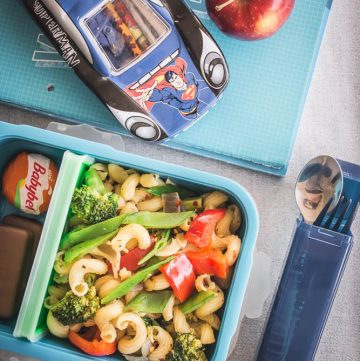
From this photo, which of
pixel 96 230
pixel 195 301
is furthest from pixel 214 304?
pixel 96 230

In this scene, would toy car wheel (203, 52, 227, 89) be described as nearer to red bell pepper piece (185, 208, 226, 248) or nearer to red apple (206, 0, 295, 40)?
red apple (206, 0, 295, 40)

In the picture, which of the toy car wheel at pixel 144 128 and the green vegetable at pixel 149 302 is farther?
the toy car wheel at pixel 144 128

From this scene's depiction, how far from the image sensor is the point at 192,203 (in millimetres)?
963

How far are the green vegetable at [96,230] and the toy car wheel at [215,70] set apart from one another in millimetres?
315

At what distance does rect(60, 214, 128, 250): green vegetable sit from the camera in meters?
0.93

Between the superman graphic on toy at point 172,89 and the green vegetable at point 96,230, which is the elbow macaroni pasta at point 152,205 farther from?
the superman graphic on toy at point 172,89

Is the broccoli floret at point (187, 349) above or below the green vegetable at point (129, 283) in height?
below

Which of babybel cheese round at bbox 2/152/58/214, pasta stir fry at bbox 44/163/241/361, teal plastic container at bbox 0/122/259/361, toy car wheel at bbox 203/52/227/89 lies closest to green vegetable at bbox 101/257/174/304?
pasta stir fry at bbox 44/163/241/361

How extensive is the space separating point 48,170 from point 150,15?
0.35 metres

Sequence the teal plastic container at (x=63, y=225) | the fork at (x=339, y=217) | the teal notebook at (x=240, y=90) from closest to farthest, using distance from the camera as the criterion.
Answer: the teal plastic container at (x=63, y=225) < the fork at (x=339, y=217) < the teal notebook at (x=240, y=90)

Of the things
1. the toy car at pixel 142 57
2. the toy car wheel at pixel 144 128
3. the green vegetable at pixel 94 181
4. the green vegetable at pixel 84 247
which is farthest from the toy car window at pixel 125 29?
the green vegetable at pixel 84 247

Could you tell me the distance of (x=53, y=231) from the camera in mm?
916

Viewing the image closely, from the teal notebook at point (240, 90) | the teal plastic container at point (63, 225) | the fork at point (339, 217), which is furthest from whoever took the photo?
the teal notebook at point (240, 90)

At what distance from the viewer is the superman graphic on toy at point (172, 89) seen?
1.04 metres
